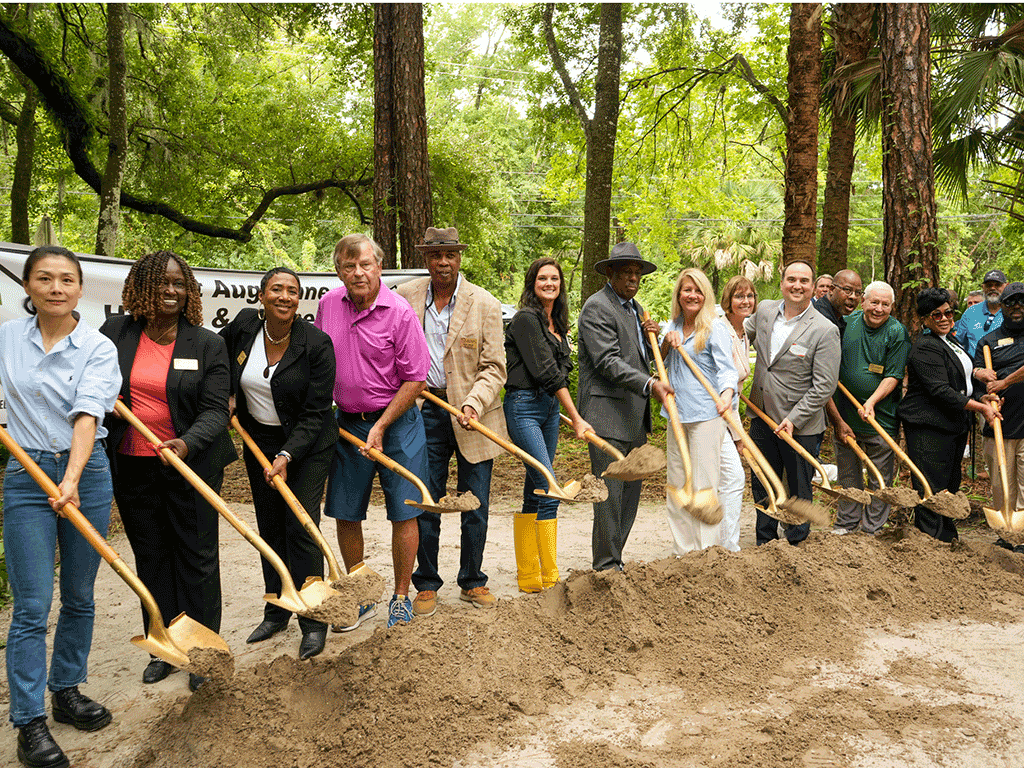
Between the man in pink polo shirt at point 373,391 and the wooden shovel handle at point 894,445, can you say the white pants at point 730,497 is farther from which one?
the man in pink polo shirt at point 373,391

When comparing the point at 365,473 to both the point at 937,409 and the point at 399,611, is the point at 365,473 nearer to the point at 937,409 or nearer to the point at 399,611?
the point at 399,611

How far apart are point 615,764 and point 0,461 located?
7962mm

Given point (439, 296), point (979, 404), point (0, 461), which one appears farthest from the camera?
point (0, 461)

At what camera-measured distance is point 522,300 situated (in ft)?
16.9

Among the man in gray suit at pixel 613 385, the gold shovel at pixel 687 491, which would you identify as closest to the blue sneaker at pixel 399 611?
the man in gray suit at pixel 613 385

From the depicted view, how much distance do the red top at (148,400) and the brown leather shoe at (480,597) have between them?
6.70ft

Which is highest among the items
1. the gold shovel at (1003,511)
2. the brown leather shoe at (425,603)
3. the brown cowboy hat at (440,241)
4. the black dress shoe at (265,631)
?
the brown cowboy hat at (440,241)

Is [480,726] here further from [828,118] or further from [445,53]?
[445,53]

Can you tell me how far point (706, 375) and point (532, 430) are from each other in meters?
1.23

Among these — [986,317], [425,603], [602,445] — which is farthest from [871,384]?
[425,603]

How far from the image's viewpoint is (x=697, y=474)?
5312 millimetres

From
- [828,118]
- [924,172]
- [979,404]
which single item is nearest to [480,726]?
[979,404]

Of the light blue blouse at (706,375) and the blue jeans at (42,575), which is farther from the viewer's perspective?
the light blue blouse at (706,375)

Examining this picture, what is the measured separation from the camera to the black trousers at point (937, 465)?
584cm
